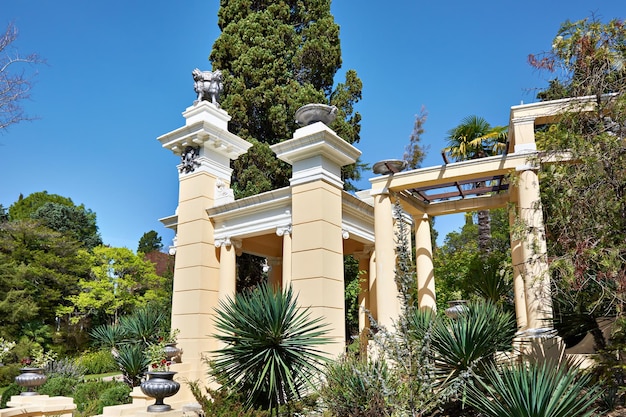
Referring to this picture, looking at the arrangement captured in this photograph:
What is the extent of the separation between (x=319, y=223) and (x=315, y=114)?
2.49m

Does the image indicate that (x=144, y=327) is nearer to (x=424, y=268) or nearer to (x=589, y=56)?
(x=424, y=268)

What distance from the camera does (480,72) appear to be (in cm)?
1302

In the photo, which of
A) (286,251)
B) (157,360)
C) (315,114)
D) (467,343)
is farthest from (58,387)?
(467,343)

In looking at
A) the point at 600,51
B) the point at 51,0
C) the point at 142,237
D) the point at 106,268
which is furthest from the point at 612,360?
the point at 142,237

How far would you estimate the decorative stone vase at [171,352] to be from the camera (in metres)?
10.6

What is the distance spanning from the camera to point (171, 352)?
10672 millimetres

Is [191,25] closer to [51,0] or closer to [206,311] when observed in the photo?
→ [51,0]

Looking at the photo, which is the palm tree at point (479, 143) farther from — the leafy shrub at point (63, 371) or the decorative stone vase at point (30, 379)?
the decorative stone vase at point (30, 379)

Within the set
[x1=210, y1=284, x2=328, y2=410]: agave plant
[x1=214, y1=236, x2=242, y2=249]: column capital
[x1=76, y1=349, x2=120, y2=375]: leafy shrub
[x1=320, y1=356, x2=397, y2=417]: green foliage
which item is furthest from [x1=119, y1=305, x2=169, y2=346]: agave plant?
[x1=76, y1=349, x2=120, y2=375]: leafy shrub

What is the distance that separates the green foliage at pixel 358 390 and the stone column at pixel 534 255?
3.13 m

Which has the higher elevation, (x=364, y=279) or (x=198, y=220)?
(x=198, y=220)

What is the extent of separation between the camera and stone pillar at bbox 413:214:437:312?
11.6 meters

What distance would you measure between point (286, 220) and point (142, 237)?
49841 millimetres

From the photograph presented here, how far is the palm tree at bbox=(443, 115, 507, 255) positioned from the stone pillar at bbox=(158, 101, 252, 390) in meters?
10.3
